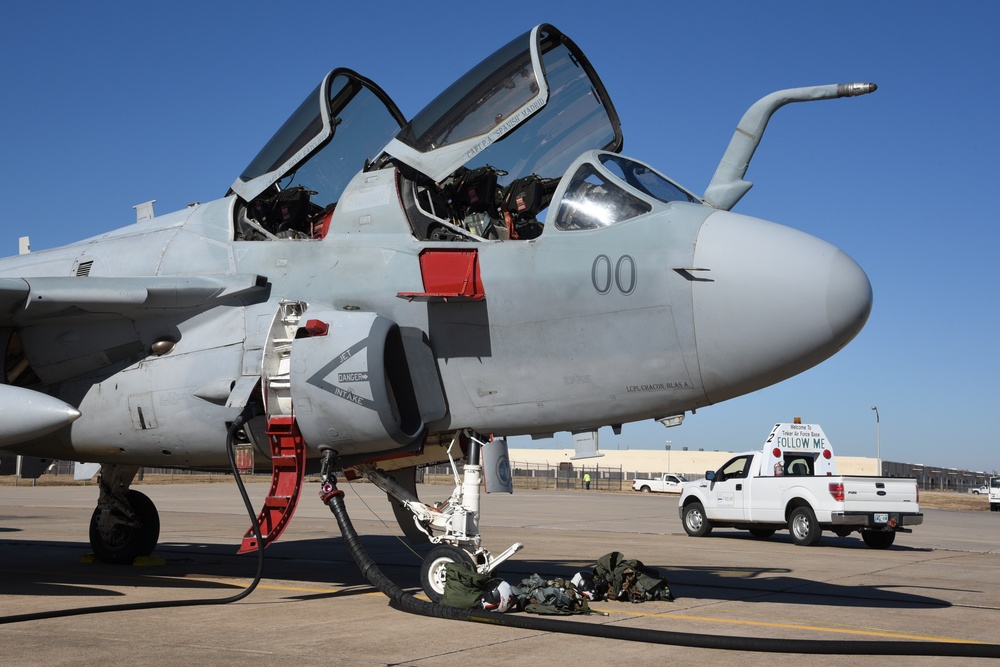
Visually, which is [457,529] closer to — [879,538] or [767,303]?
[767,303]

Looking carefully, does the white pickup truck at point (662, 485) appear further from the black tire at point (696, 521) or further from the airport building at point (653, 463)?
the airport building at point (653, 463)

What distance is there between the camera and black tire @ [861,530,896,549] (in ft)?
63.1

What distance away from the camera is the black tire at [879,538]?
63.1 ft

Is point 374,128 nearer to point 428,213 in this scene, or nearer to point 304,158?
point 304,158

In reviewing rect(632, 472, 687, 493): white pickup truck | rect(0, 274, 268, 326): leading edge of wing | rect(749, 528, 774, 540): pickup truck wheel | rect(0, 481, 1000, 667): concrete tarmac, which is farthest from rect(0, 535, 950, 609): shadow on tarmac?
rect(632, 472, 687, 493): white pickup truck

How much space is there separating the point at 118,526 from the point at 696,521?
12.5 meters

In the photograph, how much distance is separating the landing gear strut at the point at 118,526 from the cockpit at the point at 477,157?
13.8 feet

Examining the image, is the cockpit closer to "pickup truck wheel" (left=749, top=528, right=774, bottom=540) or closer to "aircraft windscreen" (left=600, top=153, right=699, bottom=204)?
"aircraft windscreen" (left=600, top=153, right=699, bottom=204)

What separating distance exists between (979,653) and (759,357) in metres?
2.49

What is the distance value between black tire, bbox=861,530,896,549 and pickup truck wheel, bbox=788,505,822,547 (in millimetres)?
1323

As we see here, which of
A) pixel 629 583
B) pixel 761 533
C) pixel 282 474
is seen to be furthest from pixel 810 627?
pixel 761 533

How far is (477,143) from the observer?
28.7 feet

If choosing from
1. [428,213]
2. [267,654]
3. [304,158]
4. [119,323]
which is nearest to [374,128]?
[304,158]

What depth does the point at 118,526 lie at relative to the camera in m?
12.4
